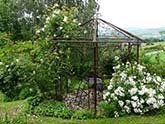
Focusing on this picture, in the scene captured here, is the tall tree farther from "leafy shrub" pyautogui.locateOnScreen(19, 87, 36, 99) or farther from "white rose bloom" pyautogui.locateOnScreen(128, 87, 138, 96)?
"white rose bloom" pyautogui.locateOnScreen(128, 87, 138, 96)

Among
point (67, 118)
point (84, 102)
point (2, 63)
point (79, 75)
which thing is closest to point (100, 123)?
point (67, 118)

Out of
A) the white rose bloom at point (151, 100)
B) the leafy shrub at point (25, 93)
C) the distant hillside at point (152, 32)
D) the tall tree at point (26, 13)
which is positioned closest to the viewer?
the white rose bloom at point (151, 100)

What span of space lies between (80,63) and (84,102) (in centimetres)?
135

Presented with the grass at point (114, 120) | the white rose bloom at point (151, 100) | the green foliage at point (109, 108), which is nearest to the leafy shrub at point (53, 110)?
the grass at point (114, 120)

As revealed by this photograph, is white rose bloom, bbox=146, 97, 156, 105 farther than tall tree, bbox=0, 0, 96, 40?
No

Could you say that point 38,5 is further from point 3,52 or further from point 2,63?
point 2,63

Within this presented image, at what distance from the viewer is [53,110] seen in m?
9.02

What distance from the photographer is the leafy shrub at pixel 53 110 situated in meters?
8.79

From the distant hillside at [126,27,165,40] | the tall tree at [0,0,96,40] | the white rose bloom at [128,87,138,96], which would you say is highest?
the tall tree at [0,0,96,40]

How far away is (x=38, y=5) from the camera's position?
53.8ft

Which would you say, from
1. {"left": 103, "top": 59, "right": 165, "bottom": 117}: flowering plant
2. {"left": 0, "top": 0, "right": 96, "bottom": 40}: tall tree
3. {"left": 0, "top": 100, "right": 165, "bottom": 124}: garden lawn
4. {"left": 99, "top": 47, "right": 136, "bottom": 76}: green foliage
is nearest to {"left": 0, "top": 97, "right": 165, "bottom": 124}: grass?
{"left": 0, "top": 100, "right": 165, "bottom": 124}: garden lawn

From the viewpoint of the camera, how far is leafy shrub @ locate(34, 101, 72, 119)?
28.8ft

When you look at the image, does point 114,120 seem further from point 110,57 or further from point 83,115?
point 110,57

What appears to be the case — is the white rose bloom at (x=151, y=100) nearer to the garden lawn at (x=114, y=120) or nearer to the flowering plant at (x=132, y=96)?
the flowering plant at (x=132, y=96)
